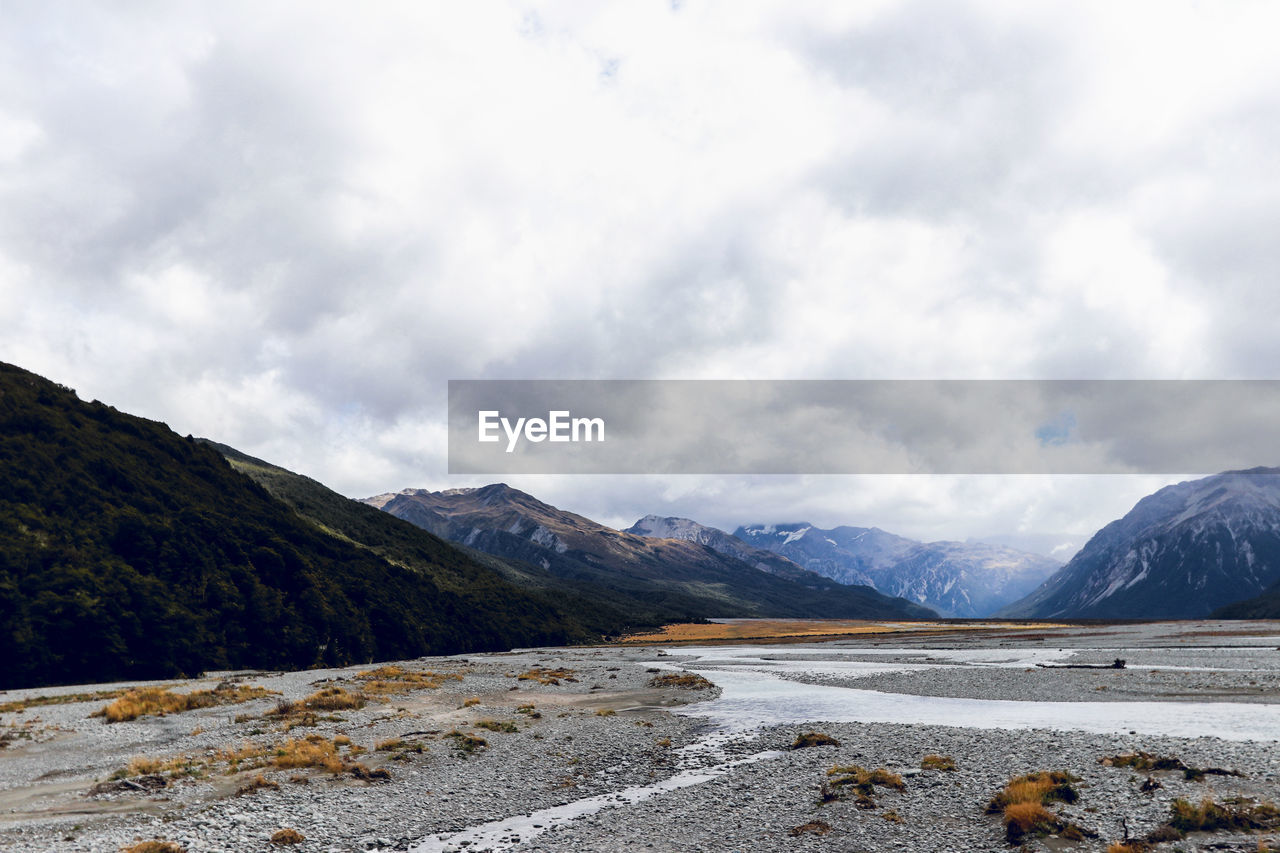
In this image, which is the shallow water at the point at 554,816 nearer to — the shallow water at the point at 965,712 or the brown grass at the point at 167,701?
the shallow water at the point at 965,712

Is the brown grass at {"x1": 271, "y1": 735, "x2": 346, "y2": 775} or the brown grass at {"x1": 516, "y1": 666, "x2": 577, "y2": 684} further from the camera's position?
the brown grass at {"x1": 516, "y1": 666, "x2": 577, "y2": 684}

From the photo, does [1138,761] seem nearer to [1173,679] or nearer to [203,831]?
[203,831]

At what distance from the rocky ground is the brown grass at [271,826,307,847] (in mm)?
278

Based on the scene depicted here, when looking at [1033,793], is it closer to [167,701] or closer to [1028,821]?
[1028,821]

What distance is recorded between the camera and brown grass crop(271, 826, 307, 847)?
21.7m

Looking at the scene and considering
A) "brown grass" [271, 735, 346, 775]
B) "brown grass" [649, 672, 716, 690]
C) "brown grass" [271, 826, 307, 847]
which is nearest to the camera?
"brown grass" [271, 826, 307, 847]

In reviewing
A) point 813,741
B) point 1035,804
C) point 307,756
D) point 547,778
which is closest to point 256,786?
point 307,756

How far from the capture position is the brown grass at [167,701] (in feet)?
139

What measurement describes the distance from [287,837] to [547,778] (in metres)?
11.4

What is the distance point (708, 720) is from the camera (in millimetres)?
44906

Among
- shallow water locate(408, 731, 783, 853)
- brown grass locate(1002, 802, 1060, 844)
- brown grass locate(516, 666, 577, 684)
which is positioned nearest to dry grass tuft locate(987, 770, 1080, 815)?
brown grass locate(1002, 802, 1060, 844)

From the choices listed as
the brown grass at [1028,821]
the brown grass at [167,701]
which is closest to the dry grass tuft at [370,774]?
the brown grass at [167,701]

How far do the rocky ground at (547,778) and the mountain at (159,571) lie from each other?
56.8 ft

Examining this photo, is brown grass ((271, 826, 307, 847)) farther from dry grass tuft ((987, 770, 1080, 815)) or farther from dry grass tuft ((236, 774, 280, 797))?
dry grass tuft ((987, 770, 1080, 815))
